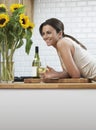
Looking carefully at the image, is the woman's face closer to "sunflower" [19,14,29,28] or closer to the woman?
the woman

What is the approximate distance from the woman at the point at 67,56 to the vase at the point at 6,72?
15cm

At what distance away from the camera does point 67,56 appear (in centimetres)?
155

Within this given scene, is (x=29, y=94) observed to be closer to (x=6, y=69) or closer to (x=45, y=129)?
(x=45, y=129)

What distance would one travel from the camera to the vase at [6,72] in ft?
4.71

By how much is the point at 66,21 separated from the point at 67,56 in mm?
2183

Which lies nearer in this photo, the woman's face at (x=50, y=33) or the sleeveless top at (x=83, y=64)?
the sleeveless top at (x=83, y=64)

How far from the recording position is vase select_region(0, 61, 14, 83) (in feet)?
4.71

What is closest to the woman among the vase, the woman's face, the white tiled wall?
the woman's face

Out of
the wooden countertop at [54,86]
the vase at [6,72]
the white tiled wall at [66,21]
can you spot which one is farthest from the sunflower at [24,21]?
the white tiled wall at [66,21]

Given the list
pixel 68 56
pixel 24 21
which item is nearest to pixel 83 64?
pixel 68 56

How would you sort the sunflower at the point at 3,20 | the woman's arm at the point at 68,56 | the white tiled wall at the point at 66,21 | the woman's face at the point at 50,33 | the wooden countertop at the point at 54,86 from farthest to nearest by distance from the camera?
1. the white tiled wall at the point at 66,21
2. the woman's face at the point at 50,33
3. the woman's arm at the point at 68,56
4. the sunflower at the point at 3,20
5. the wooden countertop at the point at 54,86

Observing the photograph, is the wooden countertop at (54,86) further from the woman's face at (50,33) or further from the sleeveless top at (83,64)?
the woman's face at (50,33)

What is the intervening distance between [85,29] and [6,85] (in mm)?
2542

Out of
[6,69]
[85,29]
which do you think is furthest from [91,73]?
[85,29]
